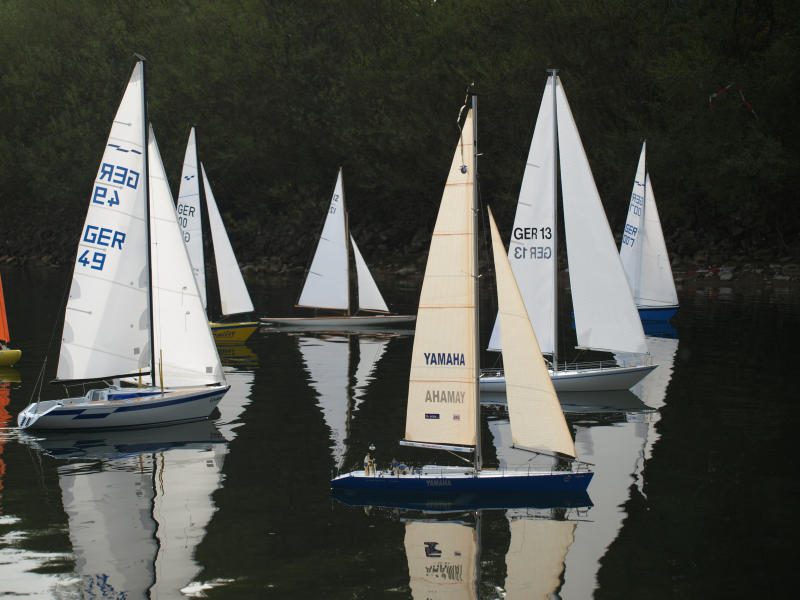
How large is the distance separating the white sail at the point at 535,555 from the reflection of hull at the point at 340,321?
3257 centimetres

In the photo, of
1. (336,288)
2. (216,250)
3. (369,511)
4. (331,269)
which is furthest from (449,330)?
(336,288)

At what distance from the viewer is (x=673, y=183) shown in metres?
78.5

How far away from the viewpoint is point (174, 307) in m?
31.7

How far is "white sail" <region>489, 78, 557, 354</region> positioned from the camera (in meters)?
32.8

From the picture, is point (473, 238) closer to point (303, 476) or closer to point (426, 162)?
point (303, 476)

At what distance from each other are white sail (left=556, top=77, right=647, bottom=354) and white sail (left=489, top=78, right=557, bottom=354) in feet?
2.15

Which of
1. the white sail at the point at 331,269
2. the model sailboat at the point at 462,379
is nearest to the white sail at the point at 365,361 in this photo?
the white sail at the point at 331,269

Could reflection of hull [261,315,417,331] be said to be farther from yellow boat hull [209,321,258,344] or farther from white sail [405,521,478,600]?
white sail [405,521,478,600]

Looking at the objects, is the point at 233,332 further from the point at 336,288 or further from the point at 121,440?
the point at 121,440

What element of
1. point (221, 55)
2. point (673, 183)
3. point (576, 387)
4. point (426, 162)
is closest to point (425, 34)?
point (426, 162)

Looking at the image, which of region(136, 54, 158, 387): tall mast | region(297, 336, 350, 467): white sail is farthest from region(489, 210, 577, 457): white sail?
region(136, 54, 158, 387): tall mast

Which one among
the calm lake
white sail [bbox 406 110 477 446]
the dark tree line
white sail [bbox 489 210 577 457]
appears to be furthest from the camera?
the dark tree line

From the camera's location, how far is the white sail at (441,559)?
59.4ft

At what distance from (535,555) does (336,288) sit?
36.4 meters
